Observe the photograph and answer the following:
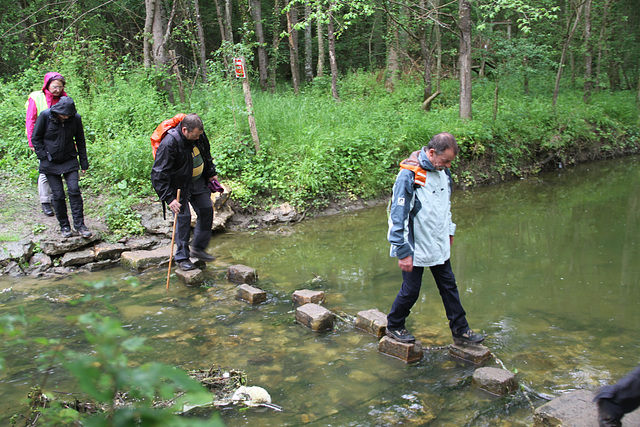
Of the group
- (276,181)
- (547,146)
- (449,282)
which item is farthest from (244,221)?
(547,146)

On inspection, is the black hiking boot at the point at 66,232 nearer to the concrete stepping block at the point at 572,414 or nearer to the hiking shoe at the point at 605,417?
the concrete stepping block at the point at 572,414

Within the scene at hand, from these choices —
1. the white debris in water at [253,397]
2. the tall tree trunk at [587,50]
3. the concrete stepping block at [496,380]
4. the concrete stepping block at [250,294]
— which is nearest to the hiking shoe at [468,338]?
the concrete stepping block at [496,380]

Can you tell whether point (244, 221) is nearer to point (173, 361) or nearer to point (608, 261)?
point (173, 361)

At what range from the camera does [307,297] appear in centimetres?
561

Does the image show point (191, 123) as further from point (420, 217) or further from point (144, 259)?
point (420, 217)

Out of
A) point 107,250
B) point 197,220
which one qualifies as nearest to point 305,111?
point 197,220

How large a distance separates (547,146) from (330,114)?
7049 millimetres

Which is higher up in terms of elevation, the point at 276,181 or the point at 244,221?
the point at 276,181

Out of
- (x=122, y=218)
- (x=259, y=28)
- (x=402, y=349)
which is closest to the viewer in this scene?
(x=402, y=349)

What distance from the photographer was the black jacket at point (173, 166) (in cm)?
591

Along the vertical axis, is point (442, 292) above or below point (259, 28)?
below

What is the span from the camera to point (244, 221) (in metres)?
9.45

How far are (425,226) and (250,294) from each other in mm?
2571

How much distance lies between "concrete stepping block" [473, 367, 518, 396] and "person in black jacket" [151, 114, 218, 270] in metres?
4.17
